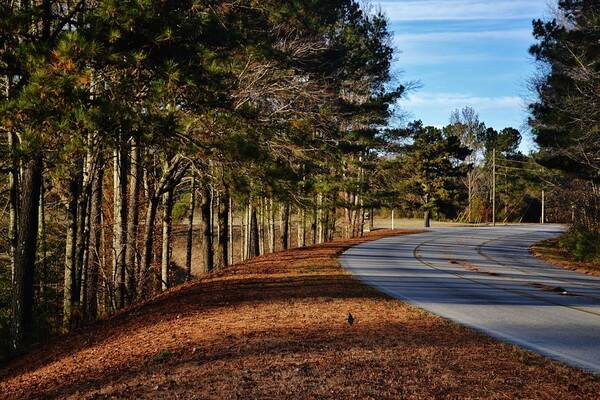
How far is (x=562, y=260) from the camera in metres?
24.7

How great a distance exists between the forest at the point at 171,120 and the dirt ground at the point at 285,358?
3.15 meters

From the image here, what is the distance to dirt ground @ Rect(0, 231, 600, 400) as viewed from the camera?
572 cm

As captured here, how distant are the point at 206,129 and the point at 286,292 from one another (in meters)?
4.06

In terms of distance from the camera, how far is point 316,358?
686 centimetres

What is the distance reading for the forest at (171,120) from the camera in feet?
32.2

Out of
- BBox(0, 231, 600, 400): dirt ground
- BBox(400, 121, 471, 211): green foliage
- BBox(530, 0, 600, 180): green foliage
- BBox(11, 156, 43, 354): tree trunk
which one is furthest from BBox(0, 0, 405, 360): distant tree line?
BBox(400, 121, 471, 211): green foliage

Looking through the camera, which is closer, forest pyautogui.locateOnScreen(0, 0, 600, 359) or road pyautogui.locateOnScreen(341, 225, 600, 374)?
road pyautogui.locateOnScreen(341, 225, 600, 374)

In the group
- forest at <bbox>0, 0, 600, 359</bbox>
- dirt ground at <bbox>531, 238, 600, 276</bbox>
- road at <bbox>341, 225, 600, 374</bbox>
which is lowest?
dirt ground at <bbox>531, 238, 600, 276</bbox>

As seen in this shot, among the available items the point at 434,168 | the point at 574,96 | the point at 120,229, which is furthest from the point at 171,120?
the point at 434,168


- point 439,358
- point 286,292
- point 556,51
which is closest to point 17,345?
point 286,292

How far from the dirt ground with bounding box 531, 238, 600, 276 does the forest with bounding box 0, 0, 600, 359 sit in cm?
95

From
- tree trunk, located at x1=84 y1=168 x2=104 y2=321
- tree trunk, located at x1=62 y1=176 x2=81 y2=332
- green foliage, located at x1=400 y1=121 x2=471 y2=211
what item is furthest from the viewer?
green foliage, located at x1=400 y1=121 x2=471 y2=211

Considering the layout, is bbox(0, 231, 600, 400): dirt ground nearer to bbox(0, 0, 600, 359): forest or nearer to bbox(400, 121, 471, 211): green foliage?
bbox(0, 0, 600, 359): forest

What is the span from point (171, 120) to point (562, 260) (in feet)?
64.7
